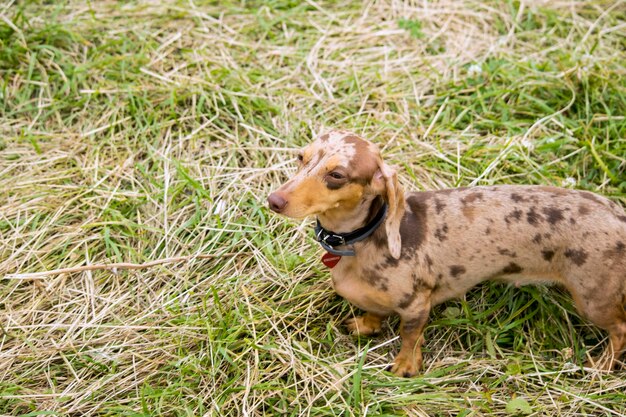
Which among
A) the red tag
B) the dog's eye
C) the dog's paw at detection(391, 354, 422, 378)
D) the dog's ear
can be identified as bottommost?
the dog's paw at detection(391, 354, 422, 378)

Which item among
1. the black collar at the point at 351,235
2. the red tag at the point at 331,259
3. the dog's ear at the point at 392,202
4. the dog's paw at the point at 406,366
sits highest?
the dog's ear at the point at 392,202

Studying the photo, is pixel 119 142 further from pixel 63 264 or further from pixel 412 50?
pixel 412 50

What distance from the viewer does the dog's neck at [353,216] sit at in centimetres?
337

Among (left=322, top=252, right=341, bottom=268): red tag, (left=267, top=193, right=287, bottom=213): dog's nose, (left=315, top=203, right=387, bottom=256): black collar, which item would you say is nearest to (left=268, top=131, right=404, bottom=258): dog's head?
(left=267, top=193, right=287, bottom=213): dog's nose

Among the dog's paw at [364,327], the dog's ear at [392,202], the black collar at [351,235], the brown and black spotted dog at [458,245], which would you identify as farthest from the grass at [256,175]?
the dog's ear at [392,202]

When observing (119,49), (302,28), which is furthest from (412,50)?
(119,49)

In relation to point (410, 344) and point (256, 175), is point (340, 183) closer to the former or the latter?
point (410, 344)

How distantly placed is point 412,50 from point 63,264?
325cm

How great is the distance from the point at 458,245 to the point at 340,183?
0.81 meters

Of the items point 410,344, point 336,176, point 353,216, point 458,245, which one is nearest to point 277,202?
point 336,176

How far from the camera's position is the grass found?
3545mm

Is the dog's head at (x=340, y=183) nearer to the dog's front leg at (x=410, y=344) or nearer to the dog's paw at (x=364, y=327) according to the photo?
the dog's front leg at (x=410, y=344)

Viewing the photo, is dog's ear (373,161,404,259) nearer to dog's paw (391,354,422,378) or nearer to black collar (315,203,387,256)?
black collar (315,203,387,256)

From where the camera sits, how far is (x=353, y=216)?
11.2 feet
